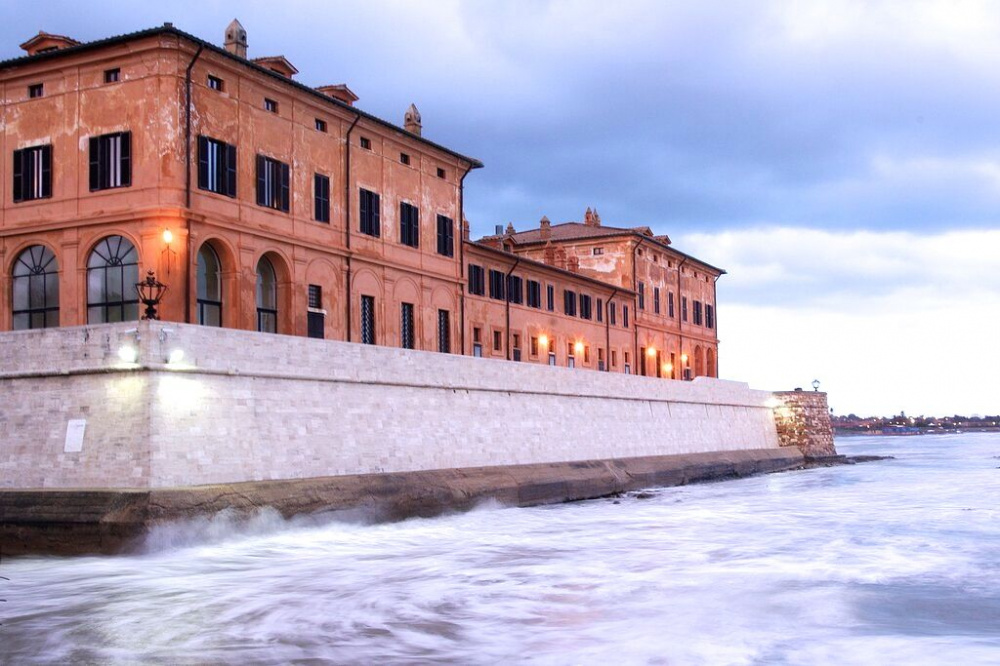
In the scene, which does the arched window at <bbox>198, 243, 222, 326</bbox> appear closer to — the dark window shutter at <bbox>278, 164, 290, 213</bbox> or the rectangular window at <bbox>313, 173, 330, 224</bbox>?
the dark window shutter at <bbox>278, 164, 290, 213</bbox>

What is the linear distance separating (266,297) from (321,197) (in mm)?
3551

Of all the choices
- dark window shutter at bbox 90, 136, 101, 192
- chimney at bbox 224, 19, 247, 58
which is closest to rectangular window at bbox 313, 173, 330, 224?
chimney at bbox 224, 19, 247, 58

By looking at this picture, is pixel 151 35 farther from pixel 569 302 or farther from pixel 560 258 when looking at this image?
pixel 560 258

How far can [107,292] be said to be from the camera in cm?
2609

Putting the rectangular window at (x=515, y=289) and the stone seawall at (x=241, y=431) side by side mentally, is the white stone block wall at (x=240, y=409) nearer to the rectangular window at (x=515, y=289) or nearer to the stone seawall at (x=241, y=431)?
the stone seawall at (x=241, y=431)

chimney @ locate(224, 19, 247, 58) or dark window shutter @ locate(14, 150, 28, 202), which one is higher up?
chimney @ locate(224, 19, 247, 58)

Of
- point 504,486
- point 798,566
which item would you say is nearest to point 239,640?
point 798,566

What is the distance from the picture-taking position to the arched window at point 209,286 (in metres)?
26.8

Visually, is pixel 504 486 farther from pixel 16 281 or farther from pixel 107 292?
pixel 16 281

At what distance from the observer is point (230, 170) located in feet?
89.5

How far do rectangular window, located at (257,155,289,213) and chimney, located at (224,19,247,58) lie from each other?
2.97 meters

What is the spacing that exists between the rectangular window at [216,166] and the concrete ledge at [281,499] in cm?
868

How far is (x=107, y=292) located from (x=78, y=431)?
8.18 m

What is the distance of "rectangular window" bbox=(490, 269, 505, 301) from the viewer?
4134 centimetres
